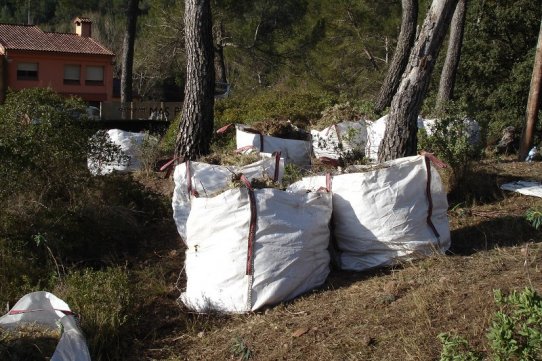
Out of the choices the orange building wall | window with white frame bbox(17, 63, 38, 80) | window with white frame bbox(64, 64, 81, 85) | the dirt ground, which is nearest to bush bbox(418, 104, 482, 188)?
the dirt ground

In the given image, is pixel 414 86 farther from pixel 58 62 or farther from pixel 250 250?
pixel 58 62

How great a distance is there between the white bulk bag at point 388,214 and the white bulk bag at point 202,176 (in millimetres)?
700

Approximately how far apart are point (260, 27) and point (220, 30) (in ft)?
6.47

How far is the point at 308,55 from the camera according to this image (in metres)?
26.7

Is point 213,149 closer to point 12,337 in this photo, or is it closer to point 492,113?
point 12,337

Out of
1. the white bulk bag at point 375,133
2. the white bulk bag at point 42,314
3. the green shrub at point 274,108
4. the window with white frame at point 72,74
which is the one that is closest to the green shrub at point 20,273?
the white bulk bag at point 42,314

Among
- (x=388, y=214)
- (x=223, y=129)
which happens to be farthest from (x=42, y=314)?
(x=223, y=129)

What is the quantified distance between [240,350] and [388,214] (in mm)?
1453

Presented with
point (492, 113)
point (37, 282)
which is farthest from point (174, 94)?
point (37, 282)

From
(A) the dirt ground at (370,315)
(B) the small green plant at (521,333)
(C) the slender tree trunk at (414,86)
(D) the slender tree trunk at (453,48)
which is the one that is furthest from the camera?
(D) the slender tree trunk at (453,48)

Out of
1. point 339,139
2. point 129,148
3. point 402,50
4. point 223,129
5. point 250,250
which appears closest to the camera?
point 250,250

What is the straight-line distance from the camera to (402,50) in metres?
11.4

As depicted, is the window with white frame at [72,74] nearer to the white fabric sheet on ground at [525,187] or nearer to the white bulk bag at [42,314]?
the white fabric sheet on ground at [525,187]

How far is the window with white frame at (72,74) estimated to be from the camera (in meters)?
39.4
